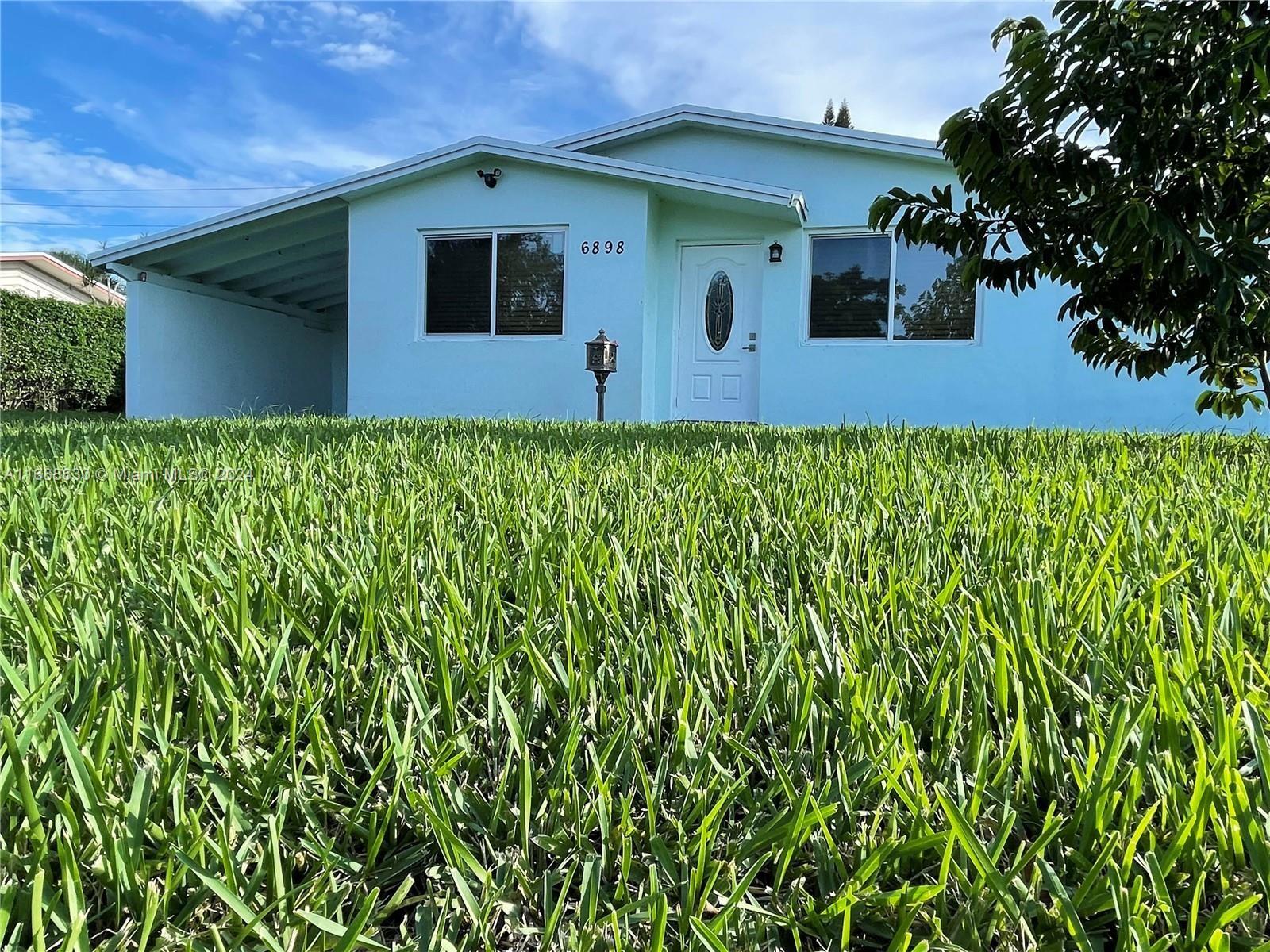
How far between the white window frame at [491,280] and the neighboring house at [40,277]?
23.7 meters

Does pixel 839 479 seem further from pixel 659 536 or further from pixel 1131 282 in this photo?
pixel 1131 282

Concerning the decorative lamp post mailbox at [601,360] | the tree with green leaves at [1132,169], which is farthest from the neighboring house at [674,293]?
the tree with green leaves at [1132,169]

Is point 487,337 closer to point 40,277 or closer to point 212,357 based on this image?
point 212,357

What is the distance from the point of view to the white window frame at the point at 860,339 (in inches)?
348

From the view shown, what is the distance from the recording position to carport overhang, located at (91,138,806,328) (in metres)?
8.54

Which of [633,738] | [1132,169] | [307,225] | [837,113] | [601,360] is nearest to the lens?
[633,738]

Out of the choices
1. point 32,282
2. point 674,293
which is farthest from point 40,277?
point 674,293

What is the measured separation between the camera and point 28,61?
77.2 feet

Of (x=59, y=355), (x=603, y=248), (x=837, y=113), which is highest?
(x=837, y=113)

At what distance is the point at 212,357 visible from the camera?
11.6 metres

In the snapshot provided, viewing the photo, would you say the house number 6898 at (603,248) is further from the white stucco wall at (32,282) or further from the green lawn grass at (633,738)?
the white stucco wall at (32,282)

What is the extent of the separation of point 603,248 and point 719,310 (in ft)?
5.56

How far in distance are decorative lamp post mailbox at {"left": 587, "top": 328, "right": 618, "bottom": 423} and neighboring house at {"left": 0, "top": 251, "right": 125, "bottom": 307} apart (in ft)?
85.6

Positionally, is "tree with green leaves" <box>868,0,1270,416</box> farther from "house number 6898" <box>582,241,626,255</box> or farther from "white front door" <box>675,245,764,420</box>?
"white front door" <box>675,245,764,420</box>
